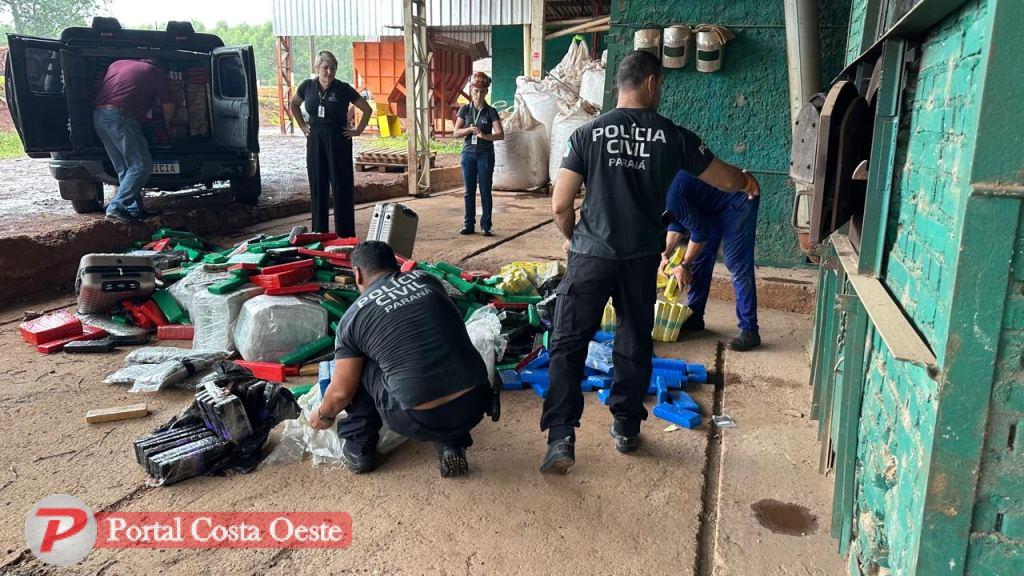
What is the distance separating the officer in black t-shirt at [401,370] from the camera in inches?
112

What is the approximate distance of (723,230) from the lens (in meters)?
4.61

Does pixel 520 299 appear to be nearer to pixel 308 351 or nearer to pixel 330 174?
pixel 308 351

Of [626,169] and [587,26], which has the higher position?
[587,26]

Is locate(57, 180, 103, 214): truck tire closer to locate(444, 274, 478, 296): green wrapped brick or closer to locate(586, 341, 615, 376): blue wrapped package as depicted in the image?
locate(444, 274, 478, 296): green wrapped brick

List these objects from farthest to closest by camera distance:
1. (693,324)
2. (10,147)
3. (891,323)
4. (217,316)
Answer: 1. (10,147)
2. (693,324)
3. (217,316)
4. (891,323)

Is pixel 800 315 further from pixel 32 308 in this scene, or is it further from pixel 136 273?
pixel 32 308

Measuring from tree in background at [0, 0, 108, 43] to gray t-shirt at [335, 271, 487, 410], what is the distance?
35.9 m

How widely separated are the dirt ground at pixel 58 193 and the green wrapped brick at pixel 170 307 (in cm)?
204

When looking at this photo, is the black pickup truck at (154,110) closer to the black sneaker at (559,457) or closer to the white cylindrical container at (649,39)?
the white cylindrical container at (649,39)

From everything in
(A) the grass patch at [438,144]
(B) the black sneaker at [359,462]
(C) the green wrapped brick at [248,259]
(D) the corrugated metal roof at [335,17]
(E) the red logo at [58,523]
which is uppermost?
(D) the corrugated metal roof at [335,17]

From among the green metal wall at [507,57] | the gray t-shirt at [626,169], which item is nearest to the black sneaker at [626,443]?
the gray t-shirt at [626,169]

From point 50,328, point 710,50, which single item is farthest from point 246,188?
point 710,50

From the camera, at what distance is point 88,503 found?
9.21ft

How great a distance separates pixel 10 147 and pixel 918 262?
19.9 m
